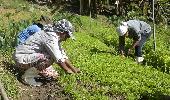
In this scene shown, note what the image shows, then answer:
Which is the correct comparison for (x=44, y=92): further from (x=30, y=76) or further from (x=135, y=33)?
(x=135, y=33)

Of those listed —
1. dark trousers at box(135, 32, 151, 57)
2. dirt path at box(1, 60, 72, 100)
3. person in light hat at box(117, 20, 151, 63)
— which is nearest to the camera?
dirt path at box(1, 60, 72, 100)

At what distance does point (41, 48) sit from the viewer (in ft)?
25.8

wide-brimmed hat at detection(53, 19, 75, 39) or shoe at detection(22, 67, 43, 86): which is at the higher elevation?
wide-brimmed hat at detection(53, 19, 75, 39)

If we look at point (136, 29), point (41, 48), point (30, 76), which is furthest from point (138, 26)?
point (30, 76)

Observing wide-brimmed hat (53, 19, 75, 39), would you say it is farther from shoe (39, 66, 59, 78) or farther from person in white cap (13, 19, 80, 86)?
shoe (39, 66, 59, 78)

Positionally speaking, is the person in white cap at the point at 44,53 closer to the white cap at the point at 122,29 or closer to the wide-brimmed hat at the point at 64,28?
the wide-brimmed hat at the point at 64,28

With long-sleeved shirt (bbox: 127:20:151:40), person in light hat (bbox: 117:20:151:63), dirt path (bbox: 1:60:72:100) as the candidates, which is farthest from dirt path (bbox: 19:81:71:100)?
long-sleeved shirt (bbox: 127:20:151:40)

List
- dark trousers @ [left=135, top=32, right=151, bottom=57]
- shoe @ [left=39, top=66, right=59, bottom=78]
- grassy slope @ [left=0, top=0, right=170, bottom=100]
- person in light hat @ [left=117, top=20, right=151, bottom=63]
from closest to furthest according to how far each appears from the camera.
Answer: grassy slope @ [left=0, top=0, right=170, bottom=100], shoe @ [left=39, top=66, right=59, bottom=78], person in light hat @ [left=117, top=20, right=151, bottom=63], dark trousers @ [left=135, top=32, right=151, bottom=57]

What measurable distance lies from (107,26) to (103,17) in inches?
65.3

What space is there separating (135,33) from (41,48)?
3870 mm

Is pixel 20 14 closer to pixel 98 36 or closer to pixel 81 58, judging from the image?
pixel 98 36

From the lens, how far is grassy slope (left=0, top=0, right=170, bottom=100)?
25.4 ft

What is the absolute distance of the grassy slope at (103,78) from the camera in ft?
25.4

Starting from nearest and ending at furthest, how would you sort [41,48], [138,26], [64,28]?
[64,28] < [41,48] < [138,26]
